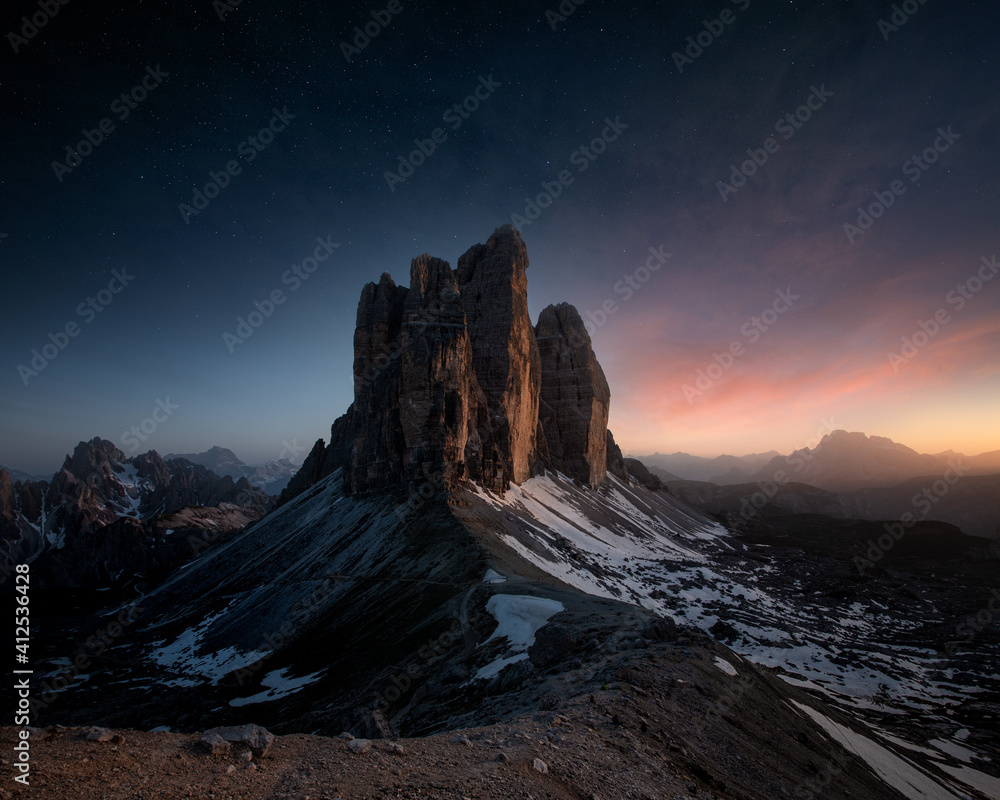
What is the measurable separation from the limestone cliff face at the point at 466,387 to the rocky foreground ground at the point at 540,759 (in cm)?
4075

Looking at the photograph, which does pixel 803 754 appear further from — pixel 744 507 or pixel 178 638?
pixel 744 507

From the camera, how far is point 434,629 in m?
23.0

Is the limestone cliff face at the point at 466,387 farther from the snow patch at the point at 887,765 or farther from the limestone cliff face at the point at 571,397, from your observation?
the snow patch at the point at 887,765

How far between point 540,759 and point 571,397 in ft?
330

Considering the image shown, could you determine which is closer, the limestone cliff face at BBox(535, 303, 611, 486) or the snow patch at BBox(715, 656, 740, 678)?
the snow patch at BBox(715, 656, 740, 678)

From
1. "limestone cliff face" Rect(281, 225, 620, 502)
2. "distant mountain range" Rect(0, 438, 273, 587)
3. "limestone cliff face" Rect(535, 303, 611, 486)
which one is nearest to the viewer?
"limestone cliff face" Rect(281, 225, 620, 502)

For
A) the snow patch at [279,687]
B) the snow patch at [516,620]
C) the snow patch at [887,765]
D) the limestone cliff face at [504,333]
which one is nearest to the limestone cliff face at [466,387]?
the limestone cliff face at [504,333]

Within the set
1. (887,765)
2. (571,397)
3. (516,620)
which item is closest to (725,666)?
(887,765)

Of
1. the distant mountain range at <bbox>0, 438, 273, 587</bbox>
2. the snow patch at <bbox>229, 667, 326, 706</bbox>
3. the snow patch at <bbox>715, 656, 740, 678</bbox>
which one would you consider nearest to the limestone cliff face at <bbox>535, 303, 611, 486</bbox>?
the snow patch at <bbox>229, 667, 326, 706</bbox>

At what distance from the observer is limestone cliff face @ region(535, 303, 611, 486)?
103 metres

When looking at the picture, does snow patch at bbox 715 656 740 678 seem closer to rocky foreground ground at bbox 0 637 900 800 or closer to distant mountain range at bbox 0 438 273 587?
rocky foreground ground at bbox 0 637 900 800

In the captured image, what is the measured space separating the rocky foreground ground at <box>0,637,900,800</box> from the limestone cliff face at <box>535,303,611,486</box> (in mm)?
84675

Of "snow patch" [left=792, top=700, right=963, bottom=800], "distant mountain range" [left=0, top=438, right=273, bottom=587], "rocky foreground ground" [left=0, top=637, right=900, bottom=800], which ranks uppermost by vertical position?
"rocky foreground ground" [left=0, top=637, right=900, bottom=800]

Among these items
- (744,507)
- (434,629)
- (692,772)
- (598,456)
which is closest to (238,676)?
(434,629)
